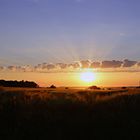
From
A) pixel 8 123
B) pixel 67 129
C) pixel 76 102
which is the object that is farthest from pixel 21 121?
pixel 76 102

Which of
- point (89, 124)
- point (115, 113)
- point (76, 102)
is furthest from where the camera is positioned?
point (76, 102)

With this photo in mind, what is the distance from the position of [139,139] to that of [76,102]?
22.6ft

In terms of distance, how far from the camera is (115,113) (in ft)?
91.3

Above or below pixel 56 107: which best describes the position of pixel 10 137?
below

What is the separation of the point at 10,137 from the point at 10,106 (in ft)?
13.2

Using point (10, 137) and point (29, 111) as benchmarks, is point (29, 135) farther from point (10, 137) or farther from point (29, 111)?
point (29, 111)

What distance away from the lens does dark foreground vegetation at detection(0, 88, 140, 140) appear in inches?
981

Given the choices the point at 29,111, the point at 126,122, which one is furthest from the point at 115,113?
the point at 29,111

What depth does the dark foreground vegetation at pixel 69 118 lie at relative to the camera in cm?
2492

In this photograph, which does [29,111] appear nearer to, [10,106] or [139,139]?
[10,106]

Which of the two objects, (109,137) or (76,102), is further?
(76,102)

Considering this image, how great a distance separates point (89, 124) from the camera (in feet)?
85.6

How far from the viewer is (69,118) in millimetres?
26984

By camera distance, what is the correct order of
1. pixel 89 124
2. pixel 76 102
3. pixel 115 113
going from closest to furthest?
pixel 89 124 → pixel 115 113 → pixel 76 102
